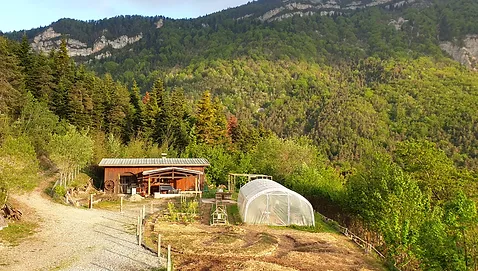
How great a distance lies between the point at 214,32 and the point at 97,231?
14805cm

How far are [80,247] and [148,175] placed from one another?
17.7 metres

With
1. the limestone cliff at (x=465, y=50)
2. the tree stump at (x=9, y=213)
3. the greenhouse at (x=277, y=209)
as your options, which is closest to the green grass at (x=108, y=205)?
the tree stump at (x=9, y=213)

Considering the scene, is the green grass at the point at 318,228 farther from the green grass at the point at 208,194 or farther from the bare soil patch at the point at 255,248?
the green grass at the point at 208,194

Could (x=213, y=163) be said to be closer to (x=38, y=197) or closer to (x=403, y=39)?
(x=38, y=197)

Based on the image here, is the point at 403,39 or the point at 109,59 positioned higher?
the point at 403,39

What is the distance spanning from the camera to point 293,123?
101062 millimetres

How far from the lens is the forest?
17.5 m

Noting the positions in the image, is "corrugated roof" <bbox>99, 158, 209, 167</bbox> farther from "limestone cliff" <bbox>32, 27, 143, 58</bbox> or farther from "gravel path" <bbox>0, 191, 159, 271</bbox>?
"limestone cliff" <bbox>32, 27, 143, 58</bbox>

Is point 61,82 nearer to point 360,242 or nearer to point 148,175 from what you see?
point 148,175

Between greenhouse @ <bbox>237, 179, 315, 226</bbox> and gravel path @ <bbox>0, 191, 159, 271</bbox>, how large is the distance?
622 centimetres

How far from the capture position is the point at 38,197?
23.6 m

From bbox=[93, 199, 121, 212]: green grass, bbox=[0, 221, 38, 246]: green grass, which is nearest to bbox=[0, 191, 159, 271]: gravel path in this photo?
bbox=[0, 221, 38, 246]: green grass

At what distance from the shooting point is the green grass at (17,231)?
14.3m

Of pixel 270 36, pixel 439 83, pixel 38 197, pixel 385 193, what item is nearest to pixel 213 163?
pixel 38 197
